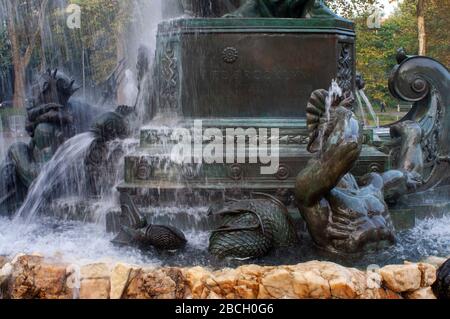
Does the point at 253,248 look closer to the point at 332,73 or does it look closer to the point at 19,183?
the point at 332,73

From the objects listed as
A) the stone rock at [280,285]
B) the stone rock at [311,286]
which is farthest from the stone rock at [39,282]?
the stone rock at [311,286]

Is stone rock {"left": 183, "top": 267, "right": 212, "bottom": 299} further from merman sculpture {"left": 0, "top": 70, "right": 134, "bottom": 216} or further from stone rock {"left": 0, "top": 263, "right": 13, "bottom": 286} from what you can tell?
merman sculpture {"left": 0, "top": 70, "right": 134, "bottom": 216}

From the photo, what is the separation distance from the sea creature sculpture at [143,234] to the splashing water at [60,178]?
1.44 m

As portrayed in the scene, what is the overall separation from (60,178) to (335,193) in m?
2.88

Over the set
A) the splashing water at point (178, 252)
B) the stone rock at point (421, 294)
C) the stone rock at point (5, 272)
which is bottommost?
the stone rock at point (421, 294)

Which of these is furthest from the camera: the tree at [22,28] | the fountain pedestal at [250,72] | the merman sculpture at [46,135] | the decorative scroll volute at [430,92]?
the tree at [22,28]

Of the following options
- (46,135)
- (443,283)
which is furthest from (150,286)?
(46,135)

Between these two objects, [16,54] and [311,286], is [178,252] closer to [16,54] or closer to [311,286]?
[311,286]

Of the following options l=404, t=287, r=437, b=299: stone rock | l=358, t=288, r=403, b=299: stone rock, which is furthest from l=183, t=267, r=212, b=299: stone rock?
l=404, t=287, r=437, b=299: stone rock

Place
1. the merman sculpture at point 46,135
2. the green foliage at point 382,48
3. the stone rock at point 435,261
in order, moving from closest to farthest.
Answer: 1. the stone rock at point 435,261
2. the merman sculpture at point 46,135
3. the green foliage at point 382,48

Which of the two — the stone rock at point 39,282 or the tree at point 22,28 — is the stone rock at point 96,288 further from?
the tree at point 22,28

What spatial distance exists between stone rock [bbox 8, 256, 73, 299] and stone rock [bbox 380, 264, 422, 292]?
1939 mm

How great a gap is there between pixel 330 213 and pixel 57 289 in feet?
6.40

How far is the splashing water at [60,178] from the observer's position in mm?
5676
